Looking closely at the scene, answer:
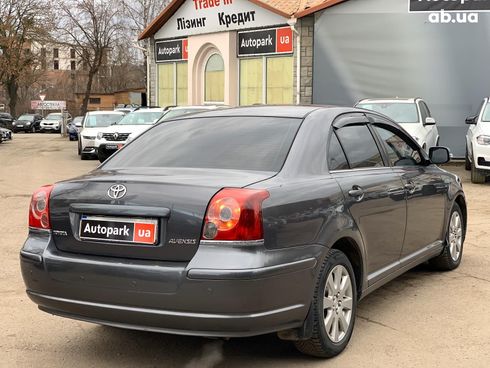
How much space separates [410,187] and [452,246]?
1390 millimetres

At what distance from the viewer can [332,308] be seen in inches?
159

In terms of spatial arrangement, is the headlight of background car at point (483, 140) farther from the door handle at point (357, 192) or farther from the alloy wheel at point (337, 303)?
the alloy wheel at point (337, 303)

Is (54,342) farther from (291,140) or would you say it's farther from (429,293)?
(429,293)

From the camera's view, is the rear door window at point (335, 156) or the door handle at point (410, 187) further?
the door handle at point (410, 187)

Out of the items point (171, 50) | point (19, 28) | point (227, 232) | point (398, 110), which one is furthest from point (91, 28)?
point (227, 232)

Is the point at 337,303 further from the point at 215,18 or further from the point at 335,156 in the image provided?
the point at 215,18

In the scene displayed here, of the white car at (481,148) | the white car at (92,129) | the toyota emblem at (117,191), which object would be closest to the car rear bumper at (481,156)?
the white car at (481,148)

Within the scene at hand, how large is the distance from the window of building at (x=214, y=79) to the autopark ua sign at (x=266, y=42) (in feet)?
4.56

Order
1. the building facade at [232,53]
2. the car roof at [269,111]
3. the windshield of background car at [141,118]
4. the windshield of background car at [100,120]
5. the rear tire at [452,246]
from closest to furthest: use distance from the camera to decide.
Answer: the car roof at [269,111]
the rear tire at [452,246]
the windshield of background car at [141,118]
the building facade at [232,53]
the windshield of background car at [100,120]

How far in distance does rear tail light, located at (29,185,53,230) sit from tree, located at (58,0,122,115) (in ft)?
151

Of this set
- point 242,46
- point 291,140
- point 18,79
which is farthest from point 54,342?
point 18,79

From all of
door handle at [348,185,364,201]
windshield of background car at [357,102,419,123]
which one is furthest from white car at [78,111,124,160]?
door handle at [348,185,364,201]

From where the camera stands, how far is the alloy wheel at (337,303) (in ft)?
13.1

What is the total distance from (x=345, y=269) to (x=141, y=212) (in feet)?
4.49
